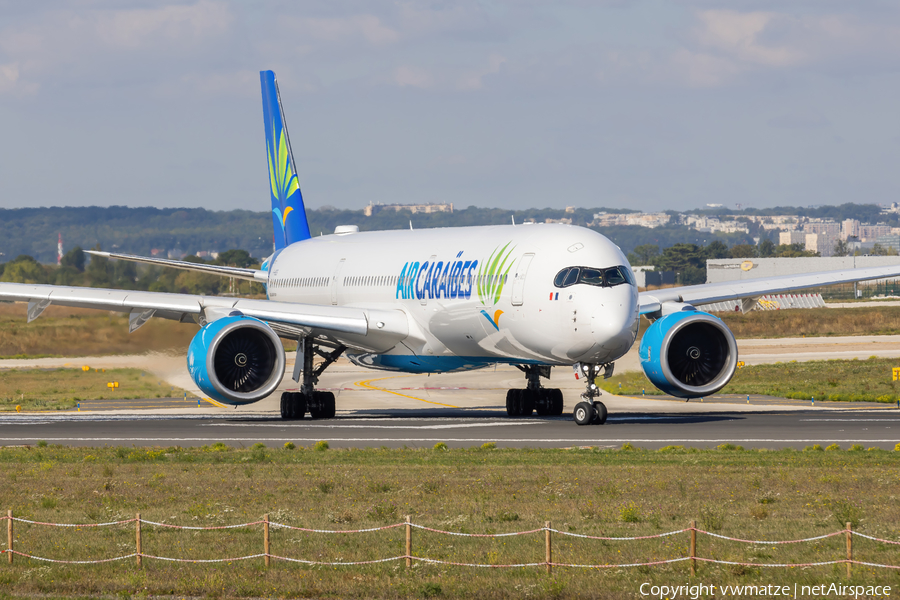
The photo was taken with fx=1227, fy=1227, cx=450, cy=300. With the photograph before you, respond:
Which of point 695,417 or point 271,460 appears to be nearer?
point 271,460

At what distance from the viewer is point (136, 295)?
1471 inches

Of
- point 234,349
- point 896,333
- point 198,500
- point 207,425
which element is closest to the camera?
point 198,500

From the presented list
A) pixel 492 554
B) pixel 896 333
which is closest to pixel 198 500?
pixel 492 554

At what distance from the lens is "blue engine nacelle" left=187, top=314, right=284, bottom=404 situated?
33406 mm

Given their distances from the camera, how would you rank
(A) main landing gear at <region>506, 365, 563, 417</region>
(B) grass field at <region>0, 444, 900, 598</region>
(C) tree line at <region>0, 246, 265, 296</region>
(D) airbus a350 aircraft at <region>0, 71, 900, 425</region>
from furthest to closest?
(C) tree line at <region>0, 246, 265, 296</region> → (A) main landing gear at <region>506, 365, 563, 417</region> → (D) airbus a350 aircraft at <region>0, 71, 900, 425</region> → (B) grass field at <region>0, 444, 900, 598</region>

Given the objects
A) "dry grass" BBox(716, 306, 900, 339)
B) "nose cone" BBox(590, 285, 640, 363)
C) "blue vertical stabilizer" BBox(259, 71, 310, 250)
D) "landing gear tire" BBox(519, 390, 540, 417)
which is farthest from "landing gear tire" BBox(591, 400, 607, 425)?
"dry grass" BBox(716, 306, 900, 339)

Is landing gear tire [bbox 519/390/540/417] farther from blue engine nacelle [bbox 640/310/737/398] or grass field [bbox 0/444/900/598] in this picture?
grass field [bbox 0/444/900/598]

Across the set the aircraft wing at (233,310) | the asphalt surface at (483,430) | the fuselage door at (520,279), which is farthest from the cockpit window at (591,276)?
the aircraft wing at (233,310)

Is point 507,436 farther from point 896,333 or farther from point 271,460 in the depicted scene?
point 896,333

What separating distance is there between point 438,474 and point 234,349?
13087 mm

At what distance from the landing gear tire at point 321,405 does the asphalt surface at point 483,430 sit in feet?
2.13

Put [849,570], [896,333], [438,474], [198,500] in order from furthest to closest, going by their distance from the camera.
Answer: [896,333] < [438,474] < [198,500] < [849,570]

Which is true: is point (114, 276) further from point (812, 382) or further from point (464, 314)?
point (812, 382)

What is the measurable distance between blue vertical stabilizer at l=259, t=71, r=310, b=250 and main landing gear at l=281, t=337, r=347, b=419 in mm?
11256
